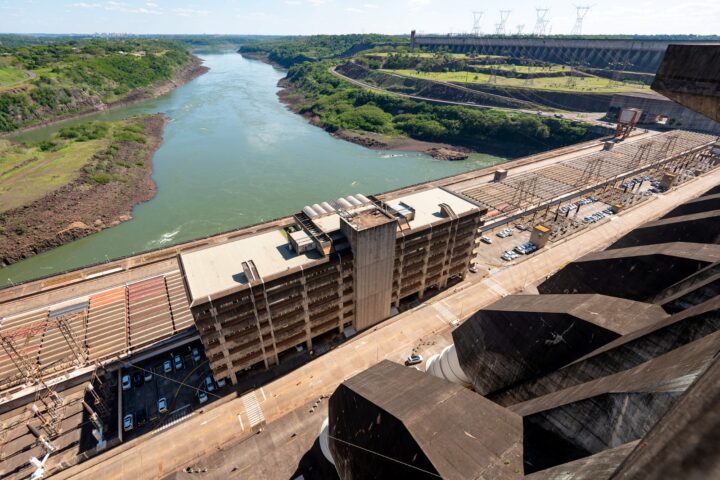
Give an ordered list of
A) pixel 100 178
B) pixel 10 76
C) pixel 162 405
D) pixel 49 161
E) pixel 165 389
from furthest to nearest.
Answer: pixel 10 76 → pixel 49 161 → pixel 100 178 → pixel 165 389 → pixel 162 405

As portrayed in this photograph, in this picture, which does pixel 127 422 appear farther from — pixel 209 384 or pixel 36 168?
pixel 36 168

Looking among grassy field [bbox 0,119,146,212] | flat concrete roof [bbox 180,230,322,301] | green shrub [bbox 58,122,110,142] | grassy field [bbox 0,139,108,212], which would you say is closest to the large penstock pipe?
flat concrete roof [bbox 180,230,322,301]

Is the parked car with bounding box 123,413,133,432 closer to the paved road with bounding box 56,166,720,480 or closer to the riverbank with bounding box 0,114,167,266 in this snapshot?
the paved road with bounding box 56,166,720,480

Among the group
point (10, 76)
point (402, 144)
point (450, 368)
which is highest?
point (10, 76)

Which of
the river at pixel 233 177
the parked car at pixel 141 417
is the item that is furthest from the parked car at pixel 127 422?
the river at pixel 233 177

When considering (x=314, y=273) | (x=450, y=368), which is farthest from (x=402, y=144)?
(x=450, y=368)

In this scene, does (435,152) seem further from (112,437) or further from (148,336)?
(112,437)

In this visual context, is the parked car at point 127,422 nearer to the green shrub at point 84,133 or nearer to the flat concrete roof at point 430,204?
the flat concrete roof at point 430,204
